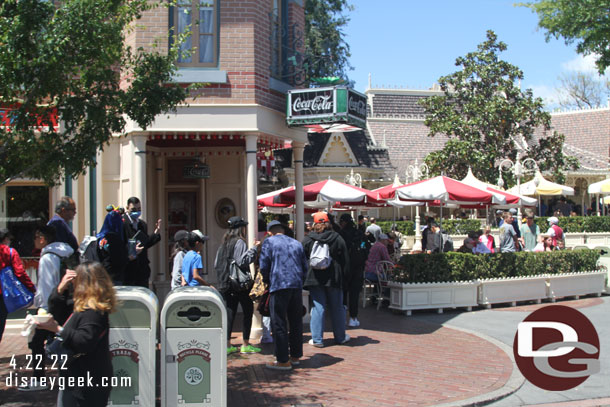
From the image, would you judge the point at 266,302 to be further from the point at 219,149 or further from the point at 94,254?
the point at 219,149

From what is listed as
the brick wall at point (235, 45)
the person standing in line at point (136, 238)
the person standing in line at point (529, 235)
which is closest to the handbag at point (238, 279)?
the person standing in line at point (136, 238)

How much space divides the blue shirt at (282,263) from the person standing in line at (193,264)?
2.66ft

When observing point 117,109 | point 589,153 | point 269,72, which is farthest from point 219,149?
point 589,153

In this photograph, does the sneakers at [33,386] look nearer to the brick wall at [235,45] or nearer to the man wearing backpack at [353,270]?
the man wearing backpack at [353,270]

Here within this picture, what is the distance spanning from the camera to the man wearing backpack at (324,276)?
29.8ft

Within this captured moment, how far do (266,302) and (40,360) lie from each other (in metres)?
2.82

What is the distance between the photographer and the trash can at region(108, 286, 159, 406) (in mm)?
5664

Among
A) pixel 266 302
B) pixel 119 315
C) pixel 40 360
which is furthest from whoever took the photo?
pixel 266 302

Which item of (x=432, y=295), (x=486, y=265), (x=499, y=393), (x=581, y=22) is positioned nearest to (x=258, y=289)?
(x=499, y=393)

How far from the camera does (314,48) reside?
28797mm

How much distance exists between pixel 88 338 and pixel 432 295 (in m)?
8.77

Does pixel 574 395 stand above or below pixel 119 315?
below

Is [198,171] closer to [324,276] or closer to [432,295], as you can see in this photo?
[324,276]

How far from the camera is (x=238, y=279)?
8.62 m
